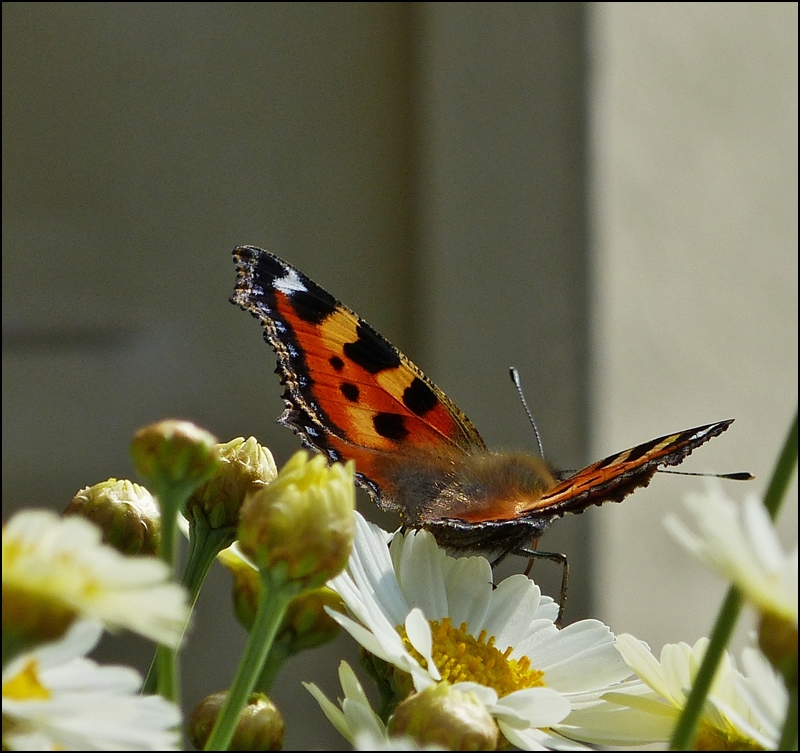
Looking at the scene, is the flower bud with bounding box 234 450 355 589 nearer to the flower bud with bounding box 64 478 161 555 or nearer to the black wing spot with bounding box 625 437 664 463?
the flower bud with bounding box 64 478 161 555

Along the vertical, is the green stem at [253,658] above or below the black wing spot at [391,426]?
above

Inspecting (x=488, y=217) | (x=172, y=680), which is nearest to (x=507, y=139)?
(x=488, y=217)

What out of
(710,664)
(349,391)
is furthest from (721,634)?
(349,391)

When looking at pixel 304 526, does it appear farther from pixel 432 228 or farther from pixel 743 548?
pixel 432 228

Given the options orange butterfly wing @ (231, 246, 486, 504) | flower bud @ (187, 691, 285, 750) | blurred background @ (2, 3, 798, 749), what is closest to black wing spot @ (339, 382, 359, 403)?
orange butterfly wing @ (231, 246, 486, 504)

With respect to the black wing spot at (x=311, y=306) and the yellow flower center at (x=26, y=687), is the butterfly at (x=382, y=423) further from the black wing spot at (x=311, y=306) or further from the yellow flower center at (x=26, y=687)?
the yellow flower center at (x=26, y=687)

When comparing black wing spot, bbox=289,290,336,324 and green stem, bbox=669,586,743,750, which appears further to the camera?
black wing spot, bbox=289,290,336,324

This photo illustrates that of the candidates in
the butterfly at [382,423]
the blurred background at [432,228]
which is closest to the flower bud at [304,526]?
the butterfly at [382,423]
